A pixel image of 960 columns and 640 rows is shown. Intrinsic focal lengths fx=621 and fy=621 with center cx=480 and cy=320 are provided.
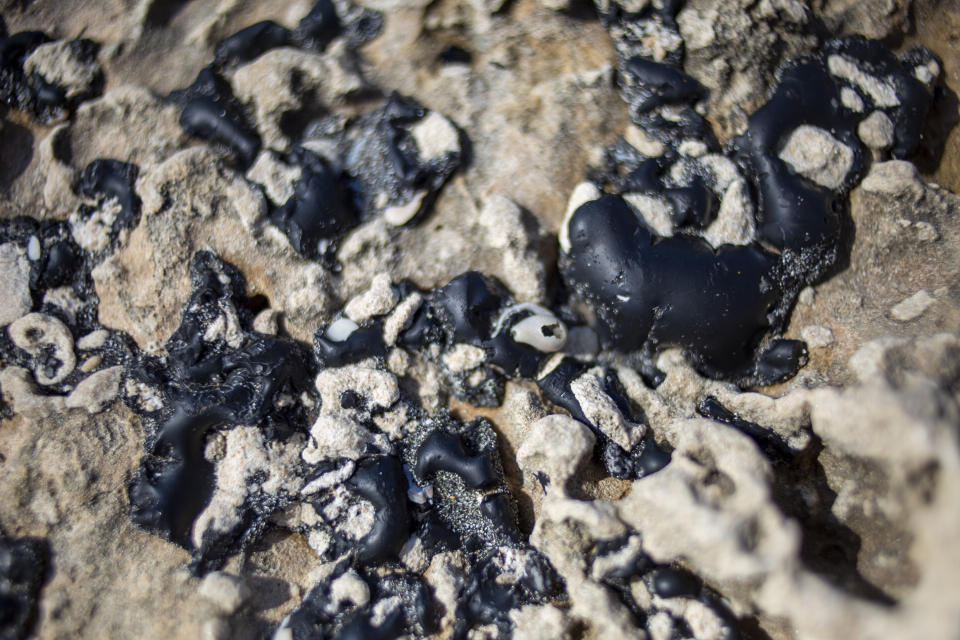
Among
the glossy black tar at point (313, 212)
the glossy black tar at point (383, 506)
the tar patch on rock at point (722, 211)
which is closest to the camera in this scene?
the glossy black tar at point (383, 506)

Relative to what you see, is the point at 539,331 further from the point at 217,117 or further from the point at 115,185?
the point at 115,185

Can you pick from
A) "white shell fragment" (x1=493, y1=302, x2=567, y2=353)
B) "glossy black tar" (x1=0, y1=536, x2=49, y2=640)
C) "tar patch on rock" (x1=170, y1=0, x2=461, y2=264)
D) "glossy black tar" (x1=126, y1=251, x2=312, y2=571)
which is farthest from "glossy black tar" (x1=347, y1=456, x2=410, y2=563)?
"glossy black tar" (x1=0, y1=536, x2=49, y2=640)

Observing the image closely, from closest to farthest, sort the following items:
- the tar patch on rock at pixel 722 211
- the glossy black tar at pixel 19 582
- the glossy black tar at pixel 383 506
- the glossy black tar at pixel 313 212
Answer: the glossy black tar at pixel 19 582
the glossy black tar at pixel 383 506
the tar patch on rock at pixel 722 211
the glossy black tar at pixel 313 212

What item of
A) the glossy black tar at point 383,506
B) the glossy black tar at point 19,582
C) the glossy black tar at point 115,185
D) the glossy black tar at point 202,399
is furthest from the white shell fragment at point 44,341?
the glossy black tar at point 383,506

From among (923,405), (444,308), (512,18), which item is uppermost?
(512,18)

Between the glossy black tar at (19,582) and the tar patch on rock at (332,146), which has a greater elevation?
the tar patch on rock at (332,146)

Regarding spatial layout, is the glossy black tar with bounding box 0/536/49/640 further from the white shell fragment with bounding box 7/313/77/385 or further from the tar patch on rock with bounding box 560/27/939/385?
the tar patch on rock with bounding box 560/27/939/385

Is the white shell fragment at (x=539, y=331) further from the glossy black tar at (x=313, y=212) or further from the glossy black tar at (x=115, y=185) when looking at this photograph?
the glossy black tar at (x=115, y=185)

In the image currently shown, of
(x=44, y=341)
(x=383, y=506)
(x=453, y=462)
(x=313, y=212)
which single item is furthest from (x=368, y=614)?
(x=44, y=341)

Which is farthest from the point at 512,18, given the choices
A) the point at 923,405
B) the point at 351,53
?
the point at 923,405

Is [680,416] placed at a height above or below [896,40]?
below

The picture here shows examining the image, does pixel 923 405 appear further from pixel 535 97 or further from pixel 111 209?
pixel 111 209
